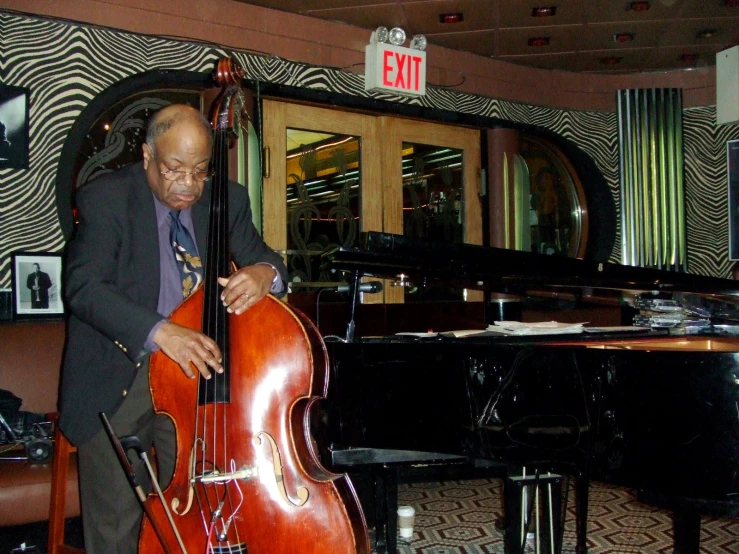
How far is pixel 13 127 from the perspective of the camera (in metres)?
3.46

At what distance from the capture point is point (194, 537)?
145 cm

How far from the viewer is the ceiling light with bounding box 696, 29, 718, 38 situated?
4.80 m

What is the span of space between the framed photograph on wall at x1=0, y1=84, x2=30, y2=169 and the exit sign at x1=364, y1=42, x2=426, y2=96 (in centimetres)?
204

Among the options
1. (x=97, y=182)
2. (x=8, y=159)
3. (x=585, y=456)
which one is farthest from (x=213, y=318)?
(x=8, y=159)

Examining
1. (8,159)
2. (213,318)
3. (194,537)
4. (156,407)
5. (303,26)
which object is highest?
(303,26)

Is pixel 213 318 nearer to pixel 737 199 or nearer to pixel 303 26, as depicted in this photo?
pixel 303 26

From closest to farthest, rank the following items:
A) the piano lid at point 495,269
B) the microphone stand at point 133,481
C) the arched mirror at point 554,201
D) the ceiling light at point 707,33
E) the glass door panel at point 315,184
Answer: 1. the microphone stand at point 133,481
2. the piano lid at point 495,269
3. the glass door panel at point 315,184
4. the ceiling light at point 707,33
5. the arched mirror at point 554,201

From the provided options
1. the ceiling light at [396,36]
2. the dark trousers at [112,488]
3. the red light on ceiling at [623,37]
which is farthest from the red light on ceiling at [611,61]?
the dark trousers at [112,488]

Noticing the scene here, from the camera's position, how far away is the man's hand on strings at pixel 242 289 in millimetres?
1480

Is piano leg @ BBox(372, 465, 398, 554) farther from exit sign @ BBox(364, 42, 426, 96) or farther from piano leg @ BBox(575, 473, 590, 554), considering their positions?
exit sign @ BBox(364, 42, 426, 96)

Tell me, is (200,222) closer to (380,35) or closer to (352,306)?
(352,306)

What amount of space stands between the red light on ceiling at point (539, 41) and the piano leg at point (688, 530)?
3.63m

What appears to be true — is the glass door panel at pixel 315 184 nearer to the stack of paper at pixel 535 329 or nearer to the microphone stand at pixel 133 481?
the stack of paper at pixel 535 329

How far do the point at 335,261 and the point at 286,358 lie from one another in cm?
72
